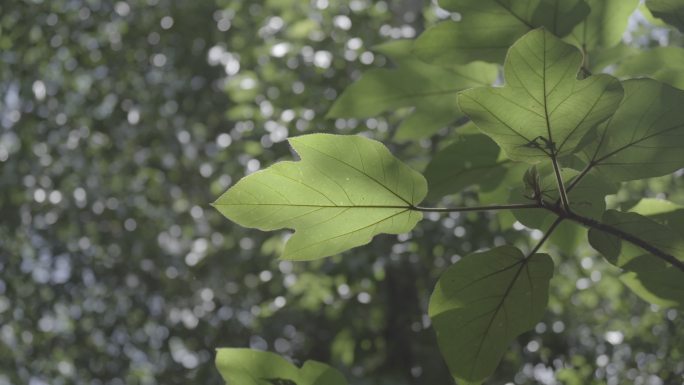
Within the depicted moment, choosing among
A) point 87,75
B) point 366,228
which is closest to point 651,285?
point 366,228

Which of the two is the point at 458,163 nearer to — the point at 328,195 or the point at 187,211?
the point at 328,195

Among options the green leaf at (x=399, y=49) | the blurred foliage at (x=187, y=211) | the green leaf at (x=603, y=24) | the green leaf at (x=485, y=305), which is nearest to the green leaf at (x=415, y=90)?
the green leaf at (x=399, y=49)

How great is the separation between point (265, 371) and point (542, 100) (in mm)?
271

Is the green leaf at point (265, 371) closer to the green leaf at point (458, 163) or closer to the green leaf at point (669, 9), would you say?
the green leaf at point (458, 163)

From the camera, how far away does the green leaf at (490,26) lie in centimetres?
62

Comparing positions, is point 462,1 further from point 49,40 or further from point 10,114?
point 10,114

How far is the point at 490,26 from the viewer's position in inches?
25.4

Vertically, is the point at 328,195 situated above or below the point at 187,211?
above


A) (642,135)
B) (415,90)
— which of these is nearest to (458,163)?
(415,90)

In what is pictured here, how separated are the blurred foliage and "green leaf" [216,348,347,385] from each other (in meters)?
1.35

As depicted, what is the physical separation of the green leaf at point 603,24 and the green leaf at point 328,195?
231mm

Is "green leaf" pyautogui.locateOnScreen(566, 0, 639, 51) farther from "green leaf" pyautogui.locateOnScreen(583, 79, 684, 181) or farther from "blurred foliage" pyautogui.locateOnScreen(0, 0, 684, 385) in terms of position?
"blurred foliage" pyautogui.locateOnScreen(0, 0, 684, 385)

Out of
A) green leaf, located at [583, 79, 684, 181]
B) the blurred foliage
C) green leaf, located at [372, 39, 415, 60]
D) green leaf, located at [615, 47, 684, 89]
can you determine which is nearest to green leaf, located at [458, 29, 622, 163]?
green leaf, located at [583, 79, 684, 181]

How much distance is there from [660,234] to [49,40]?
251cm
